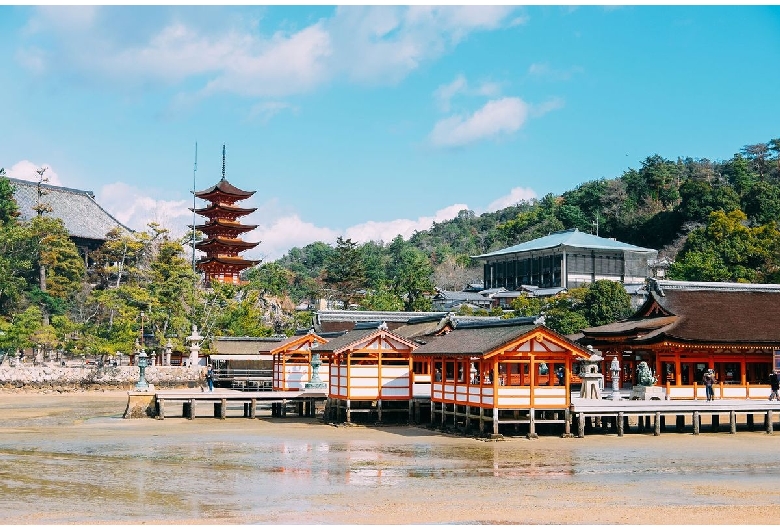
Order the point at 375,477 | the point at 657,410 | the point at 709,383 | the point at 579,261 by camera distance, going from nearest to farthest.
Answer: the point at 375,477, the point at 657,410, the point at 709,383, the point at 579,261

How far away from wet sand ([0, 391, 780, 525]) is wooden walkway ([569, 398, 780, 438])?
765 millimetres

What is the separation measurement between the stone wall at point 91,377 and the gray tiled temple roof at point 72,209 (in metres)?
21.5

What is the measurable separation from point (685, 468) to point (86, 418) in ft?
85.7

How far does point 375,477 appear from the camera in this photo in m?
22.7

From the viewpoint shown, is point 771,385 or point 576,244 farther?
point 576,244

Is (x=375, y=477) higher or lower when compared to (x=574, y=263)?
lower

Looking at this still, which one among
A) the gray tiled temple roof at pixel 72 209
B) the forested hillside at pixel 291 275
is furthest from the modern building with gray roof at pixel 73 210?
the forested hillside at pixel 291 275

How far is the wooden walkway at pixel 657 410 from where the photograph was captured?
31297 millimetres

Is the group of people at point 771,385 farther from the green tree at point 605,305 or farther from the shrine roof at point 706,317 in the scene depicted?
the green tree at point 605,305

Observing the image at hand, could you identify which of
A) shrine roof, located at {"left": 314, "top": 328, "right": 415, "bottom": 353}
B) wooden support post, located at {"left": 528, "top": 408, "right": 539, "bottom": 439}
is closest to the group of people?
wooden support post, located at {"left": 528, "top": 408, "right": 539, "bottom": 439}

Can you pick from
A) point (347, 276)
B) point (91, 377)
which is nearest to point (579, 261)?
point (347, 276)

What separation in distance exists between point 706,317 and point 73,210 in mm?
66174

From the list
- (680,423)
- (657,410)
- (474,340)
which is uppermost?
(474,340)

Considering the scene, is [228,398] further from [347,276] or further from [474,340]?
[347,276]
